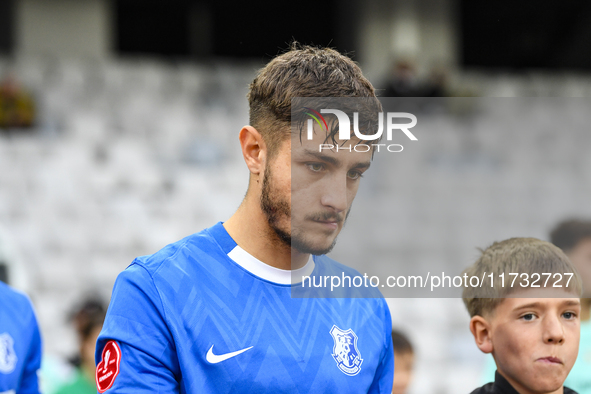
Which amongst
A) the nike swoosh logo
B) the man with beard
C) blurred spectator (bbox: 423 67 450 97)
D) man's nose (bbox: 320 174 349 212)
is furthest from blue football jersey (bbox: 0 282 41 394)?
blurred spectator (bbox: 423 67 450 97)

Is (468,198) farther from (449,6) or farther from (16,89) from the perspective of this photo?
(449,6)

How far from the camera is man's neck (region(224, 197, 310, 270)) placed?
125cm

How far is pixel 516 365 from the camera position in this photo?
120 cm

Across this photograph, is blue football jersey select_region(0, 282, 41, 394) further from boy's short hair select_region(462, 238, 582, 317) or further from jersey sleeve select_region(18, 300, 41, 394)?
boy's short hair select_region(462, 238, 582, 317)

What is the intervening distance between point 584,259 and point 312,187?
0.68 metres

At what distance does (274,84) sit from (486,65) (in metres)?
7.59

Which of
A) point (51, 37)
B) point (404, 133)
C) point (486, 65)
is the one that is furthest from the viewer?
point (486, 65)

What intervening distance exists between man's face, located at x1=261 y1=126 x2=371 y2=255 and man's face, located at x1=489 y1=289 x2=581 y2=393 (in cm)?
39

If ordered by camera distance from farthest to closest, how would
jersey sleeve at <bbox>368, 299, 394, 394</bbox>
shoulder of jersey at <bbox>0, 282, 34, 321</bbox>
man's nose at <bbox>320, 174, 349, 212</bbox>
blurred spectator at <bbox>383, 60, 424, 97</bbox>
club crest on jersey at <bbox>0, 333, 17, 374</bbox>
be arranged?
blurred spectator at <bbox>383, 60, 424, 97</bbox> → shoulder of jersey at <bbox>0, 282, 34, 321</bbox> → club crest on jersey at <bbox>0, 333, 17, 374</bbox> → jersey sleeve at <bbox>368, 299, 394, 394</bbox> → man's nose at <bbox>320, 174, 349, 212</bbox>

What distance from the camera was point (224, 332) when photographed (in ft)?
3.78

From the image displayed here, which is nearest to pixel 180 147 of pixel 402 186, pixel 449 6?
pixel 449 6

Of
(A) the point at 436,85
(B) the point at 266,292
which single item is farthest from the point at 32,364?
(A) the point at 436,85

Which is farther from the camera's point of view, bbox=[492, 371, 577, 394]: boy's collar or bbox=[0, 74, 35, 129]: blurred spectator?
bbox=[0, 74, 35, 129]: blurred spectator

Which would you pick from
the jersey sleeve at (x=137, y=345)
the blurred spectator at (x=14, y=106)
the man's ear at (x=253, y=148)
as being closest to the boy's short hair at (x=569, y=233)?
the man's ear at (x=253, y=148)
